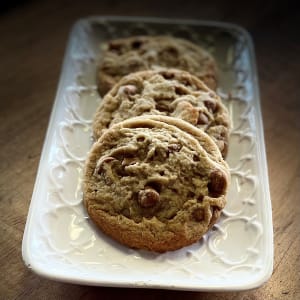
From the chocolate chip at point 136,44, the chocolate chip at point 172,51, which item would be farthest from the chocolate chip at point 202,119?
the chocolate chip at point 136,44

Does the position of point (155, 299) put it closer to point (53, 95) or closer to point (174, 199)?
point (174, 199)

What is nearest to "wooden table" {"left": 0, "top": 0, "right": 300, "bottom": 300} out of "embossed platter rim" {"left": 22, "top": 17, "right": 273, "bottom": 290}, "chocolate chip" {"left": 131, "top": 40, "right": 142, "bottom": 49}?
"embossed platter rim" {"left": 22, "top": 17, "right": 273, "bottom": 290}

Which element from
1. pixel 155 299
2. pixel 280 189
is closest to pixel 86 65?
pixel 280 189

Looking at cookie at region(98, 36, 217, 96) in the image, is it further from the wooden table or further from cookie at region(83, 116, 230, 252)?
cookie at region(83, 116, 230, 252)

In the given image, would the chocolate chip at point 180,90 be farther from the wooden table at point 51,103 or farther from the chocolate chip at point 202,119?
the wooden table at point 51,103

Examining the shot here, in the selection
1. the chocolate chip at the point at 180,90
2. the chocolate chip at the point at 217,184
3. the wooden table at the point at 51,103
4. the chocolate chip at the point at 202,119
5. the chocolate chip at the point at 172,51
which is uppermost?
the chocolate chip at the point at 180,90

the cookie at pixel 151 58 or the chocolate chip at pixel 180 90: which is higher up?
the chocolate chip at pixel 180 90
